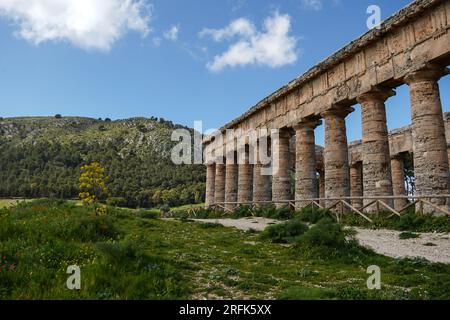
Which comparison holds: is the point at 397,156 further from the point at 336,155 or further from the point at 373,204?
the point at 373,204

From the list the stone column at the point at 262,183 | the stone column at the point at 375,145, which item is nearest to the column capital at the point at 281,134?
the stone column at the point at 262,183

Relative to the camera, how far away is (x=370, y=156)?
17078mm

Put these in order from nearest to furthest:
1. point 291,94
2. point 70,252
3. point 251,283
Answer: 1. point 251,283
2. point 70,252
3. point 291,94

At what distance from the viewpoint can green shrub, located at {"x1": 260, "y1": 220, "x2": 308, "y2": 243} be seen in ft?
35.7

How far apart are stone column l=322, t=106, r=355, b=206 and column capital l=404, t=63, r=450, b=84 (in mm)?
4992

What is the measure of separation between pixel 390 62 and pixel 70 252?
1519cm

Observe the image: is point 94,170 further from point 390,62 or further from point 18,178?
point 18,178

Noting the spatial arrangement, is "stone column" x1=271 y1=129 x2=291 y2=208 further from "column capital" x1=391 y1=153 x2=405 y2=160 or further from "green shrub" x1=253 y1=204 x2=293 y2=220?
"column capital" x1=391 y1=153 x2=405 y2=160

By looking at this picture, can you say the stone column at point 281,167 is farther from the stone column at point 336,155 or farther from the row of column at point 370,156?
the stone column at point 336,155

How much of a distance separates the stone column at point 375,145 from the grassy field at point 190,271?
353 inches

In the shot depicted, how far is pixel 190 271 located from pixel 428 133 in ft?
40.0

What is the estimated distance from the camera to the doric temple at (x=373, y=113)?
14.2 metres
